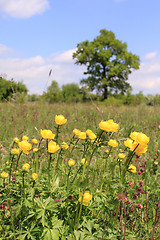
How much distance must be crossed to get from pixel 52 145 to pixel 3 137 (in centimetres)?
292

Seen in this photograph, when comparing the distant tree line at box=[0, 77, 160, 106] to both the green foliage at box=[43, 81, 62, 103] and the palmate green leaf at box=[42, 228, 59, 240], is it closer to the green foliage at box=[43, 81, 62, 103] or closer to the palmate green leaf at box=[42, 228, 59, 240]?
the green foliage at box=[43, 81, 62, 103]

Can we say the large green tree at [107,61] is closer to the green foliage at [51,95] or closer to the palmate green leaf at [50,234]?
the green foliage at [51,95]

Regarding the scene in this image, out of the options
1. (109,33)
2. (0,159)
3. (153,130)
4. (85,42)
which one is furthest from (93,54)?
(0,159)

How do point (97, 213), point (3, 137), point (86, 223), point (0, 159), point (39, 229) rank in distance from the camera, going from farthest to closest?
point (3, 137) → point (0, 159) → point (97, 213) → point (86, 223) → point (39, 229)

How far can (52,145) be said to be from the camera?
1.22 metres

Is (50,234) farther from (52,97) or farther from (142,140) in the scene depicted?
(52,97)

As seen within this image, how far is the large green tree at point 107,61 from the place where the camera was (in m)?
27.3

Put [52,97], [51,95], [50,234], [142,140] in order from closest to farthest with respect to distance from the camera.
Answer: [142,140]
[50,234]
[52,97]
[51,95]

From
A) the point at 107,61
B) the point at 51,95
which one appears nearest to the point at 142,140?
the point at 51,95

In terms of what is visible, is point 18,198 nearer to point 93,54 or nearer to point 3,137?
point 3,137

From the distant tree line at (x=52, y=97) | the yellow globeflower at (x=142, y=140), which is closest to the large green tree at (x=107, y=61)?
the distant tree line at (x=52, y=97)

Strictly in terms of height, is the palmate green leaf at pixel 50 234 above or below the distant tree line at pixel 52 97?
below

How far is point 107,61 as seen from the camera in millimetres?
27344

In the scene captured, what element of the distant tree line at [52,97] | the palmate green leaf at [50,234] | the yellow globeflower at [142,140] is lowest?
the palmate green leaf at [50,234]
